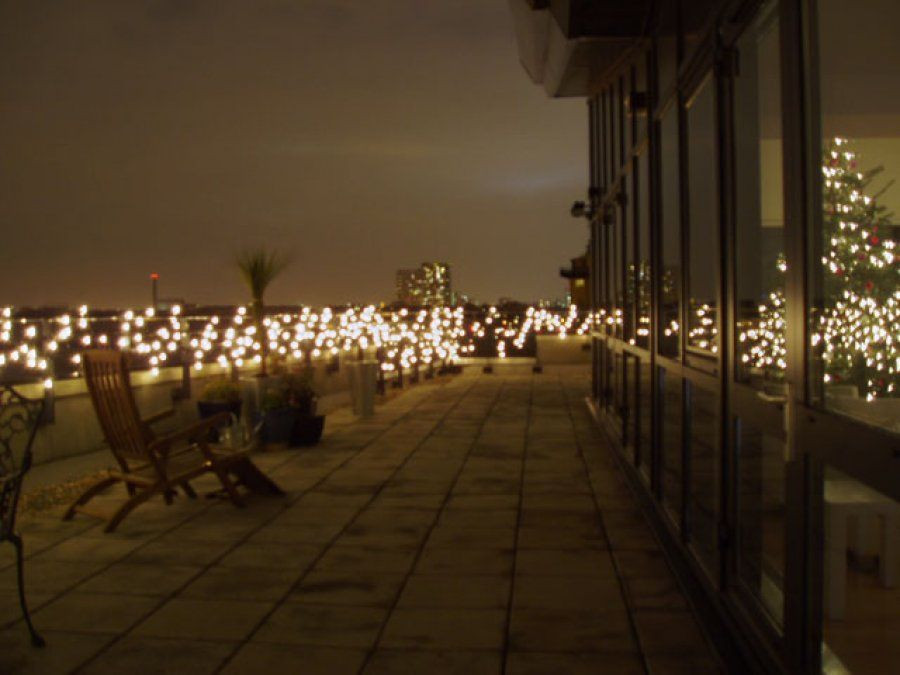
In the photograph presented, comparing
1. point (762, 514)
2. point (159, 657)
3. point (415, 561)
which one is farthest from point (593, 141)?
point (159, 657)

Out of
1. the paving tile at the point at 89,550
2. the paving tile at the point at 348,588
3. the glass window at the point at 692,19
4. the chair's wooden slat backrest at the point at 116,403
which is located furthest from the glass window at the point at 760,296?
the chair's wooden slat backrest at the point at 116,403

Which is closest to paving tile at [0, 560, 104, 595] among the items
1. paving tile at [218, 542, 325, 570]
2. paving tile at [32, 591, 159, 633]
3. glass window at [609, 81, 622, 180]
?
paving tile at [32, 591, 159, 633]

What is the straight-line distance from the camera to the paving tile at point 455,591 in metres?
3.40

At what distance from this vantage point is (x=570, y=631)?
3.09 meters

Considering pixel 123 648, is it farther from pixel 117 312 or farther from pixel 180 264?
pixel 180 264

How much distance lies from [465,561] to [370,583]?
51 cm

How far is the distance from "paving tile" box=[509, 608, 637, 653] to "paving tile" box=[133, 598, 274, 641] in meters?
0.97

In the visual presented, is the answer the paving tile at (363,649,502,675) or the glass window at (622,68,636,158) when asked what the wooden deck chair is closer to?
the paving tile at (363,649,502,675)

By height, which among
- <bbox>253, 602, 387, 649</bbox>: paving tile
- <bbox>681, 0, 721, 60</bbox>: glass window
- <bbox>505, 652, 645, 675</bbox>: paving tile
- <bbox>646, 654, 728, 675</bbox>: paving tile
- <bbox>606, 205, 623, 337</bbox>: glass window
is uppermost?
<bbox>681, 0, 721, 60</bbox>: glass window

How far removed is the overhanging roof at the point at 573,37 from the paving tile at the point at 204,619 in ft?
13.2

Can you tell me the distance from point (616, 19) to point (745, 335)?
3.49m

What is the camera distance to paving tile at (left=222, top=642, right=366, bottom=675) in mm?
2781

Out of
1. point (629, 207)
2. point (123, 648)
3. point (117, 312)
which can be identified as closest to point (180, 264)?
point (117, 312)

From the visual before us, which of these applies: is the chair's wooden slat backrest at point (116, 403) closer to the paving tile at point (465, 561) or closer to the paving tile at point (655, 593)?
the paving tile at point (465, 561)
